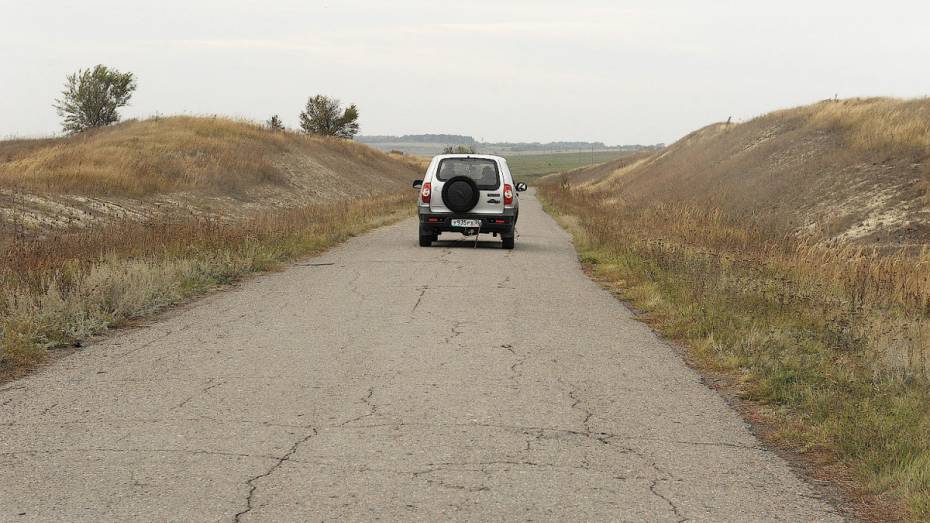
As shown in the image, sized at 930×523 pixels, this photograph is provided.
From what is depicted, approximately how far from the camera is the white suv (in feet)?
61.9

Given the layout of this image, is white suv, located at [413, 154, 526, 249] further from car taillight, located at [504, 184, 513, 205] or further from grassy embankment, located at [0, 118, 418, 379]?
grassy embankment, located at [0, 118, 418, 379]

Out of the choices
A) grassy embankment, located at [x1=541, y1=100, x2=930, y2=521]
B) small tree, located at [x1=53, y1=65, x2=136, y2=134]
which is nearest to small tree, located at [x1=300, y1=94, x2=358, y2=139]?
small tree, located at [x1=53, y1=65, x2=136, y2=134]

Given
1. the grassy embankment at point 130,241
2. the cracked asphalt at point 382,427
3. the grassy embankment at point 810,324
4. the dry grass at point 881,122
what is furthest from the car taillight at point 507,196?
the dry grass at point 881,122

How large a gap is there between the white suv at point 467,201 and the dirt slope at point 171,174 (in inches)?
238

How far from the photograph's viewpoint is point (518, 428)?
593cm

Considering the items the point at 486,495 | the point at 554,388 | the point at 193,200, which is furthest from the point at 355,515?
the point at 193,200

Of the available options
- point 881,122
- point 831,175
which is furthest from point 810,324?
point 881,122

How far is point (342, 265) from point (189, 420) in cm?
981

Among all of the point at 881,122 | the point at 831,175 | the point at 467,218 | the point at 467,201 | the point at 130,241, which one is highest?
the point at 881,122

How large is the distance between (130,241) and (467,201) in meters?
6.94

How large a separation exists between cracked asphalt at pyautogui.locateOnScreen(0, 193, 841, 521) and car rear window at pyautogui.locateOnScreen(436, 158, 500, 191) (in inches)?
349

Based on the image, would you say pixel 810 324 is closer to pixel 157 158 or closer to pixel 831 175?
pixel 831 175

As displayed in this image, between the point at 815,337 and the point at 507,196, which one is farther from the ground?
the point at 507,196

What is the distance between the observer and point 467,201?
1888cm
